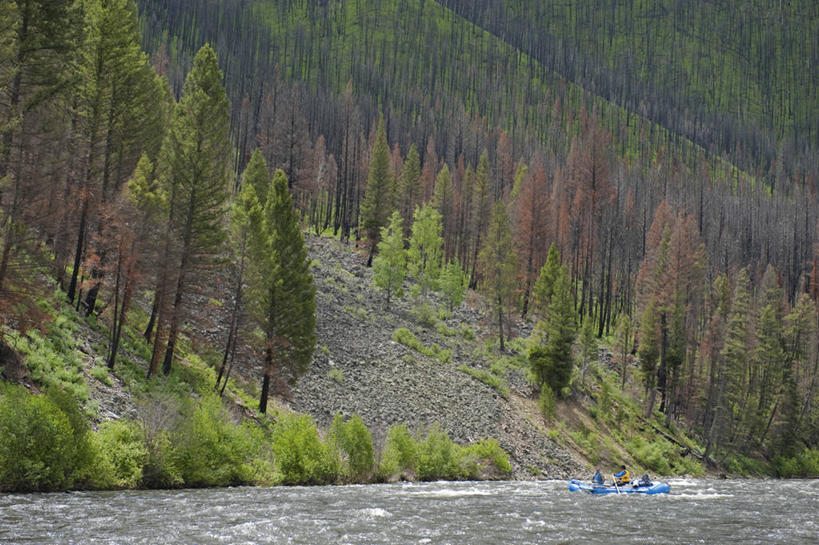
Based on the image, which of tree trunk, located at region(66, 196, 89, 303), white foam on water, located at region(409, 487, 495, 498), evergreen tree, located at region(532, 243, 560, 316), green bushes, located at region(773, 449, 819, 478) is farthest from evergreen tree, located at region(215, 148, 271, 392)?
green bushes, located at region(773, 449, 819, 478)

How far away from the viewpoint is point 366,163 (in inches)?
3981

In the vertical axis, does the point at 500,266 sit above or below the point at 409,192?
below

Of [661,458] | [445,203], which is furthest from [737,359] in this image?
[445,203]

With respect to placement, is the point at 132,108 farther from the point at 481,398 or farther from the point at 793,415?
the point at 793,415

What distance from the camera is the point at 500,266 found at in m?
62.8

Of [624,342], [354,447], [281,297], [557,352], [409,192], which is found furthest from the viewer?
[409,192]

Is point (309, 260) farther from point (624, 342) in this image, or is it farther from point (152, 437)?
point (624, 342)

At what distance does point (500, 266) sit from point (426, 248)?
12.8 meters

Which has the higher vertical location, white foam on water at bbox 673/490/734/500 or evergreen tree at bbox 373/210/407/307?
evergreen tree at bbox 373/210/407/307

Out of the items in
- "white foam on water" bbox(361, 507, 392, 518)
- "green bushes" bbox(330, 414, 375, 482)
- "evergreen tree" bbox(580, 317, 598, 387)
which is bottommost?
"white foam on water" bbox(361, 507, 392, 518)

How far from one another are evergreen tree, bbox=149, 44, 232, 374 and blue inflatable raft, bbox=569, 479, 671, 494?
22.8 m

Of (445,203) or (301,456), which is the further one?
(445,203)

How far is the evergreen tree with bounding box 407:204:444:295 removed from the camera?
70.2 m

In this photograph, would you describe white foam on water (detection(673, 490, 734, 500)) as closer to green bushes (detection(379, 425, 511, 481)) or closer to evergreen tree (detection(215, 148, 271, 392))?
green bushes (detection(379, 425, 511, 481))
